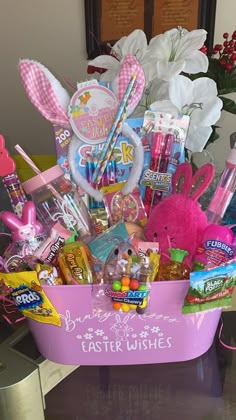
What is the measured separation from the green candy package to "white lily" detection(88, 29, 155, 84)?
12.7 inches

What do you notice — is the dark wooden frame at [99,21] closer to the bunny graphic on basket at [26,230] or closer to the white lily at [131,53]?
the white lily at [131,53]

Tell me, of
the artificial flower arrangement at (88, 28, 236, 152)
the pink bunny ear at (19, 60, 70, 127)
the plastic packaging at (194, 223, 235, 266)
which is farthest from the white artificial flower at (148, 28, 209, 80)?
the plastic packaging at (194, 223, 235, 266)

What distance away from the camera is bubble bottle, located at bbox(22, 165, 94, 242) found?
0.65 meters

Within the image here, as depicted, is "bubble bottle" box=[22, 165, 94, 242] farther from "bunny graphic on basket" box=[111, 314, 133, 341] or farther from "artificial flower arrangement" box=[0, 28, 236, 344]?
"bunny graphic on basket" box=[111, 314, 133, 341]

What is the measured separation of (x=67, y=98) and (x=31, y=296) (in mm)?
287

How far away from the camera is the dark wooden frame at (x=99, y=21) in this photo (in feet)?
3.37

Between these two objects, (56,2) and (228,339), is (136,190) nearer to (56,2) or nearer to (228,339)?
(228,339)

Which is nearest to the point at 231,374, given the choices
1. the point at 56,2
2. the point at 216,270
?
the point at 216,270

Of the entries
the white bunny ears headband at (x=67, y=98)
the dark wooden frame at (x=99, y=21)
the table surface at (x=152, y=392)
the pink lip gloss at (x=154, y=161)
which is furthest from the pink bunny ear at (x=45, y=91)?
the dark wooden frame at (x=99, y=21)

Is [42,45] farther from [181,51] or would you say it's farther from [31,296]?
[31,296]

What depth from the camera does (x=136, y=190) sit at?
0.68 m

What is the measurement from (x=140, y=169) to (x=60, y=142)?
4.8 inches

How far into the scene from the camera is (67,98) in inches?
26.0

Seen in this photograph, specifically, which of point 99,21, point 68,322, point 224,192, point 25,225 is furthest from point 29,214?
point 99,21
